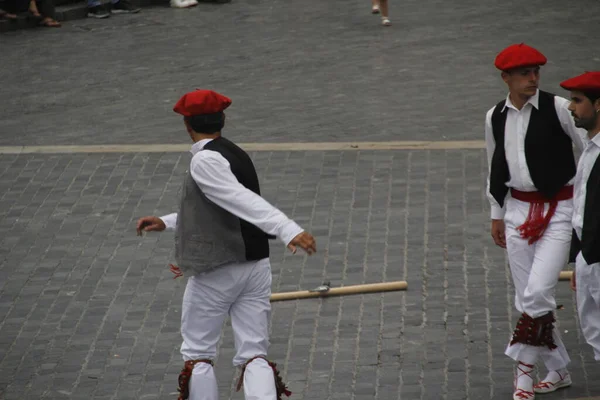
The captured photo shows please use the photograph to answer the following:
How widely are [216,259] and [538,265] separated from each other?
72.5 inches

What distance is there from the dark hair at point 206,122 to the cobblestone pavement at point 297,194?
178 centimetres

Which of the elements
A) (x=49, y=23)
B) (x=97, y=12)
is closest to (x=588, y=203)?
(x=49, y=23)

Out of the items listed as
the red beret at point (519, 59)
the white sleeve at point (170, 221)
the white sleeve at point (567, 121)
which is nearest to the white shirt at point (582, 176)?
the white sleeve at point (567, 121)

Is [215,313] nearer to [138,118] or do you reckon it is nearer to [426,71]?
[138,118]

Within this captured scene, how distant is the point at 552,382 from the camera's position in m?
6.80

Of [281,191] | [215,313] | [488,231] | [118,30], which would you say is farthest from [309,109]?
[215,313]

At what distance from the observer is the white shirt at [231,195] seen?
5.68m

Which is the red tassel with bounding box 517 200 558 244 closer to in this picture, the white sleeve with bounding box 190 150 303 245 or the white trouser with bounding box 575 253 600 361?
the white trouser with bounding box 575 253 600 361

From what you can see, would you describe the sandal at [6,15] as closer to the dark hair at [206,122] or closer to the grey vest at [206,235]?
the dark hair at [206,122]

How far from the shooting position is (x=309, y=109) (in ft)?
42.9

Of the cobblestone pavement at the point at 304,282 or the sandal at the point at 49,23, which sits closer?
the cobblestone pavement at the point at 304,282

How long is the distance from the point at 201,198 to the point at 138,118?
713 centimetres

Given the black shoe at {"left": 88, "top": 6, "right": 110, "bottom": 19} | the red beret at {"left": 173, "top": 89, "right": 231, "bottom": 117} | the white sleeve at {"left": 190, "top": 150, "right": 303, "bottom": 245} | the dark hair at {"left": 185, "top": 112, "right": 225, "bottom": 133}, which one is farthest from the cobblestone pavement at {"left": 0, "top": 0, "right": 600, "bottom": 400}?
the red beret at {"left": 173, "top": 89, "right": 231, "bottom": 117}

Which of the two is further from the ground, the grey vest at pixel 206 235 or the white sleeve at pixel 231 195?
the white sleeve at pixel 231 195
